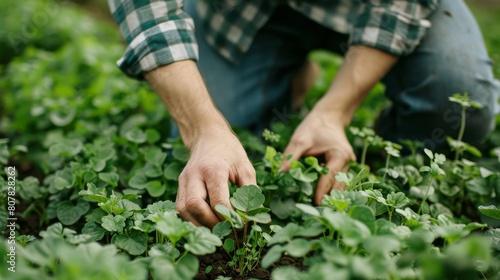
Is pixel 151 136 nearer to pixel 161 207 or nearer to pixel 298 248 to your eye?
pixel 161 207

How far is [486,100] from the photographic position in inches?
70.9

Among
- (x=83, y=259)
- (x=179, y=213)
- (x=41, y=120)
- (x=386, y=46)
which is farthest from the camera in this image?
(x=41, y=120)

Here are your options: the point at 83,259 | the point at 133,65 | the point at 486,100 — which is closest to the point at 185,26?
the point at 133,65

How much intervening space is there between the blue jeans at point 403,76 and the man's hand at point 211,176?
0.75 metres

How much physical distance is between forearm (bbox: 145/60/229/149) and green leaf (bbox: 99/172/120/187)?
8.5 inches

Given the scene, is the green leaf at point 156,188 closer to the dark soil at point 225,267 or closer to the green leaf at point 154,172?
the green leaf at point 154,172

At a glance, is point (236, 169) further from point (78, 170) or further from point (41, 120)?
point (41, 120)

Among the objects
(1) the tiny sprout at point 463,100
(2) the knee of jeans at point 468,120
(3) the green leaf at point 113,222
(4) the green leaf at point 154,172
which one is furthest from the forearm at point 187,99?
(2) the knee of jeans at point 468,120

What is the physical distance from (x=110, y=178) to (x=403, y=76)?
1081mm

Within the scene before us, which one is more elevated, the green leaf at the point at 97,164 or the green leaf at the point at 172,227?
the green leaf at the point at 172,227

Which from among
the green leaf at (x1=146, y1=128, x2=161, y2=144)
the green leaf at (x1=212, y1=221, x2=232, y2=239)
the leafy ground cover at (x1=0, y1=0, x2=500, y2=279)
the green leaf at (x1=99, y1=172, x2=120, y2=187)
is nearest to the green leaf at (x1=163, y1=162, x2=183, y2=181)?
the leafy ground cover at (x1=0, y1=0, x2=500, y2=279)

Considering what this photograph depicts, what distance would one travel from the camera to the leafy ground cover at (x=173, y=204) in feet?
2.93

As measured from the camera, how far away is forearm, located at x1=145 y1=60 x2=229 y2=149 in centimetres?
140

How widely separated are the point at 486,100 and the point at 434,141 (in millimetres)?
219
